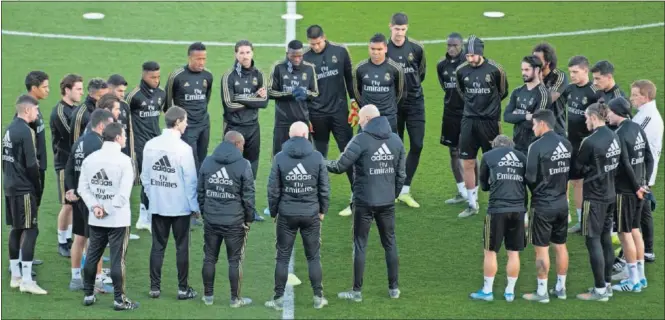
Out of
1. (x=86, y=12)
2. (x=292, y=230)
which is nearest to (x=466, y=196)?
(x=292, y=230)

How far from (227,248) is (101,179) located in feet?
5.12

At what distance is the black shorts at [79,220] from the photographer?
14469 mm

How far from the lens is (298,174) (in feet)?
45.7

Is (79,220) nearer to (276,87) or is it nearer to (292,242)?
(292,242)

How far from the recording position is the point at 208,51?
24.4 m

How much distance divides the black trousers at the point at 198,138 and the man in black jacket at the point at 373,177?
10.3 feet

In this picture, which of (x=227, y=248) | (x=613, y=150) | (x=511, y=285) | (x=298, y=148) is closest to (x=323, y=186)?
(x=298, y=148)

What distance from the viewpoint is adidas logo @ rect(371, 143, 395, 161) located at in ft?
47.2

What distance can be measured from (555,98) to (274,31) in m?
10.1

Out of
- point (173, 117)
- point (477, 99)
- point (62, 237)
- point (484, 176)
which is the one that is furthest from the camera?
point (477, 99)

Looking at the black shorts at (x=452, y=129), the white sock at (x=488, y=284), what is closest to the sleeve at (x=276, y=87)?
the black shorts at (x=452, y=129)

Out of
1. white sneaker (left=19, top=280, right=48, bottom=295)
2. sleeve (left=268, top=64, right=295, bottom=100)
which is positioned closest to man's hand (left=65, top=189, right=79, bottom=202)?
white sneaker (left=19, top=280, right=48, bottom=295)

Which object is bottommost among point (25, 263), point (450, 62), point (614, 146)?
point (25, 263)

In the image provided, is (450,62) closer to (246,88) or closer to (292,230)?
(246,88)
